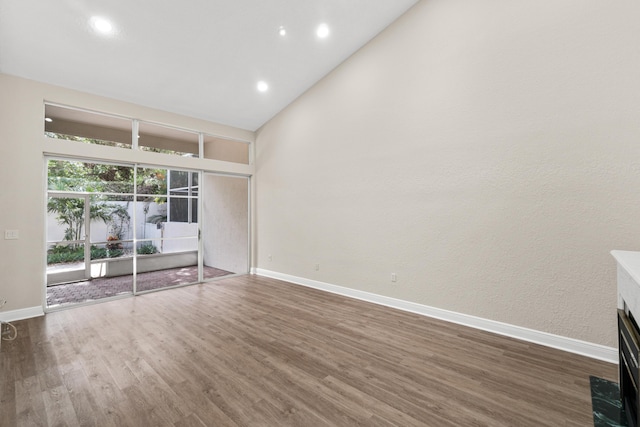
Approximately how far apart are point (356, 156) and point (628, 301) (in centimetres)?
358

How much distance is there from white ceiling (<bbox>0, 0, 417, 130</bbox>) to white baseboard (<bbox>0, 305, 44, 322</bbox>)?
3.22 metres

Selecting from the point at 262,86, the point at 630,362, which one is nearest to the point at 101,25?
the point at 262,86

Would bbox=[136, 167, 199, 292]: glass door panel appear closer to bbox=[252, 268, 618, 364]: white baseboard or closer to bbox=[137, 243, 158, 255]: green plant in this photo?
bbox=[137, 243, 158, 255]: green plant

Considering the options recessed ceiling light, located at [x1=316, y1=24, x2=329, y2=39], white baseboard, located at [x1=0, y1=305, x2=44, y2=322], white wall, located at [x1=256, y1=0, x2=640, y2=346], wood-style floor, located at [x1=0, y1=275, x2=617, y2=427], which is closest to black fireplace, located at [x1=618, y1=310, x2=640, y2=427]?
wood-style floor, located at [x1=0, y1=275, x2=617, y2=427]

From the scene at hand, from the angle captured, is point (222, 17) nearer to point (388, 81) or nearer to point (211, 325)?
point (388, 81)

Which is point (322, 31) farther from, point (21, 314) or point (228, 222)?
point (21, 314)

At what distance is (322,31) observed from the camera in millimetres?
4199

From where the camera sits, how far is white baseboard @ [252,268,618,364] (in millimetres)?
2740

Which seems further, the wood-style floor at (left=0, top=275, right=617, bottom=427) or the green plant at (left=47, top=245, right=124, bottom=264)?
the green plant at (left=47, top=245, right=124, bottom=264)

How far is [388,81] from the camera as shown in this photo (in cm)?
431

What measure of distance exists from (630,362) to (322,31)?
4.71 metres

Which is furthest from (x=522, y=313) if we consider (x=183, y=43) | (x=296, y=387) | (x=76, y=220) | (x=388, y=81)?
(x=76, y=220)

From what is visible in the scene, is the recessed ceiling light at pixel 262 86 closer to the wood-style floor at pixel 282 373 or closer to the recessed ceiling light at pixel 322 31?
the recessed ceiling light at pixel 322 31

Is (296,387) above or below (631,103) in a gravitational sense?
below
